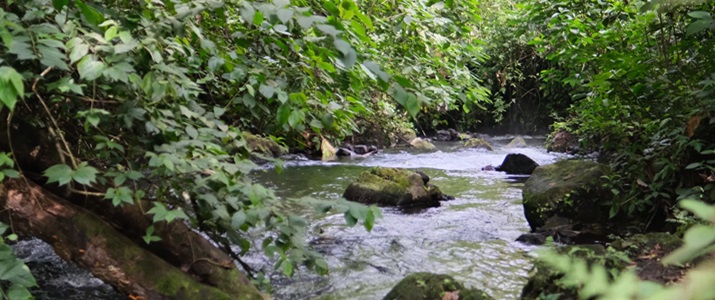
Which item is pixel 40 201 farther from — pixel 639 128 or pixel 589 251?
pixel 639 128

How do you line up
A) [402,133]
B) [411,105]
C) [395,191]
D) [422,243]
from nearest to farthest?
[411,105], [422,243], [395,191], [402,133]

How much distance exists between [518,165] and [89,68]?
10.3 meters

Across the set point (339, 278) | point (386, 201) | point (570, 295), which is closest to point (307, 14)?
point (570, 295)

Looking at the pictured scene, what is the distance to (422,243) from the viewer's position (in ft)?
19.3

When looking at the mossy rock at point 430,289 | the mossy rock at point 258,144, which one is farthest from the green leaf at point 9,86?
the mossy rock at point 430,289

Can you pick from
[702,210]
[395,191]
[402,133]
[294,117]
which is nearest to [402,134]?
[402,133]

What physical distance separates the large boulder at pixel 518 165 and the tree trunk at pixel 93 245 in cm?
929

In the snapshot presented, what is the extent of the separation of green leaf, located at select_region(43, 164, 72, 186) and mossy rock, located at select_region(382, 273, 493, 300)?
201 cm

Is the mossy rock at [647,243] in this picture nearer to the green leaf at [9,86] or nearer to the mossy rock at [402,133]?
the mossy rock at [402,133]

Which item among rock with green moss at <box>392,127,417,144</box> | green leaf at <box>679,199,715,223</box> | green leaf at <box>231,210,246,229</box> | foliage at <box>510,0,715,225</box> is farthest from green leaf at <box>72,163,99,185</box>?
foliage at <box>510,0,715,225</box>

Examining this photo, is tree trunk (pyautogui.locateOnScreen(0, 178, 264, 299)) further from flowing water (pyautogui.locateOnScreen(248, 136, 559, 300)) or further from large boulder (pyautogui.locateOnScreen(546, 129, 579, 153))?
large boulder (pyautogui.locateOnScreen(546, 129, 579, 153))

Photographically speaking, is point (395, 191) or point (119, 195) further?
point (395, 191)

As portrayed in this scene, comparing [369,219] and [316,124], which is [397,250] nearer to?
[316,124]

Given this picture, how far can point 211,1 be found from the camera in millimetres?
2367
